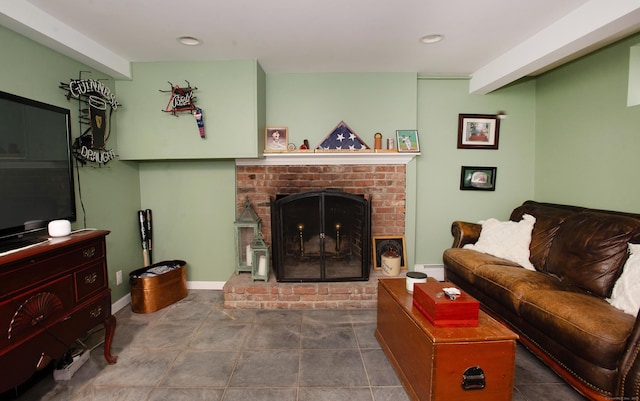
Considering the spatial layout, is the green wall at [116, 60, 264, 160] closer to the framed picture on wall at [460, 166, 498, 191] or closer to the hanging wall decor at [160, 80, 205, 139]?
the hanging wall decor at [160, 80, 205, 139]

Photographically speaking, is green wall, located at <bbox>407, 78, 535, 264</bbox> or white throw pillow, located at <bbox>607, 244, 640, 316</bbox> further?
green wall, located at <bbox>407, 78, 535, 264</bbox>

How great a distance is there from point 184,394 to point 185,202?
198cm

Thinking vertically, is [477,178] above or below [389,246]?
above

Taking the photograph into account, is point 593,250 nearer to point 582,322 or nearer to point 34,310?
point 582,322

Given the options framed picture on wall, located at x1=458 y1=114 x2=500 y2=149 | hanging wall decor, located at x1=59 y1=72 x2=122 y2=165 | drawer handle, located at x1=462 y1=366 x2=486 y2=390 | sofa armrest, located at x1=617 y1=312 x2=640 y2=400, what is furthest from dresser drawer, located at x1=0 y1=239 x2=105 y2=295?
framed picture on wall, located at x1=458 y1=114 x2=500 y2=149

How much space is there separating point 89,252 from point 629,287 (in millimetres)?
3241

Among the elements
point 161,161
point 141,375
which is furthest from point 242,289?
point 161,161

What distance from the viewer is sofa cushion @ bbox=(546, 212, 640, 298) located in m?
1.92

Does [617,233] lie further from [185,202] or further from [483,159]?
[185,202]

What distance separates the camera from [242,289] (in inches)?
108

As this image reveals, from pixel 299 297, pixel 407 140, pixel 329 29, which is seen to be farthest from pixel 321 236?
pixel 329 29

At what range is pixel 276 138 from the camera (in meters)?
3.08

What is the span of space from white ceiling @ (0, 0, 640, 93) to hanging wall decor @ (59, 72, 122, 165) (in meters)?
0.22

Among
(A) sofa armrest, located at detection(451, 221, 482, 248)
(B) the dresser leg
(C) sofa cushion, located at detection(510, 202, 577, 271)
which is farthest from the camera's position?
(A) sofa armrest, located at detection(451, 221, 482, 248)
